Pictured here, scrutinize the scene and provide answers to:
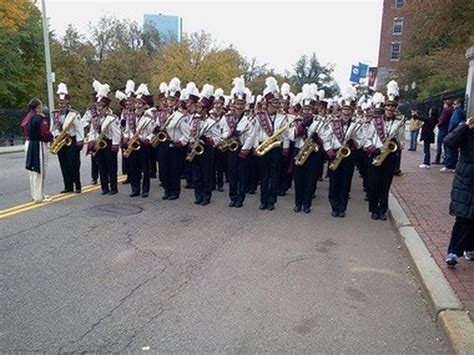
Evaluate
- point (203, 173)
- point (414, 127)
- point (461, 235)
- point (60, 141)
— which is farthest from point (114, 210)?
point (414, 127)

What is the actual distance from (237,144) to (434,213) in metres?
3.84

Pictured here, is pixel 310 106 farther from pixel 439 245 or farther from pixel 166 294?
pixel 166 294

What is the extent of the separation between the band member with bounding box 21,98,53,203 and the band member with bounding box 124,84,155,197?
1.62 metres

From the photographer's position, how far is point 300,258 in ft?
19.5

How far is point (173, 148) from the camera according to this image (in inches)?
363

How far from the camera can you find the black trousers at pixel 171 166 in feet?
30.3

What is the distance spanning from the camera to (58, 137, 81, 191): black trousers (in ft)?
31.4

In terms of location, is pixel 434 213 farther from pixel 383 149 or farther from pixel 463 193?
pixel 463 193

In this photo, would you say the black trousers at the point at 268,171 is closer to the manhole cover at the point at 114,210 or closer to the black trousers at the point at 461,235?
the manhole cover at the point at 114,210

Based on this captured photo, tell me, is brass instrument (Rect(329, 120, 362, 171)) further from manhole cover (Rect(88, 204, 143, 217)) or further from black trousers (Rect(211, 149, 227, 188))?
manhole cover (Rect(88, 204, 143, 217))

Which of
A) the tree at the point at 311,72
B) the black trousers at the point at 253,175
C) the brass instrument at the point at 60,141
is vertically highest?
the tree at the point at 311,72

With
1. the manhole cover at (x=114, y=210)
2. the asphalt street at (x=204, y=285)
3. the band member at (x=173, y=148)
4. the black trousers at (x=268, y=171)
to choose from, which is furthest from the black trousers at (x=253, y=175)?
the manhole cover at (x=114, y=210)

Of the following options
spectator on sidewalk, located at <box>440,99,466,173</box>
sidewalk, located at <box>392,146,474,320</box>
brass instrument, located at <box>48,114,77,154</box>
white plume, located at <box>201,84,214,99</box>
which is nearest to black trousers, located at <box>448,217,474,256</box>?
sidewalk, located at <box>392,146,474,320</box>

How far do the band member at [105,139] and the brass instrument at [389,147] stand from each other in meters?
5.20
